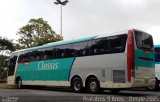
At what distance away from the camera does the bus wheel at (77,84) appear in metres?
20.5

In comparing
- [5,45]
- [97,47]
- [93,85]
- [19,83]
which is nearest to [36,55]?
[19,83]

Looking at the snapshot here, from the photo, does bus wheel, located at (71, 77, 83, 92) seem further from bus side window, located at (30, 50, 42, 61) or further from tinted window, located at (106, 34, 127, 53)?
bus side window, located at (30, 50, 42, 61)

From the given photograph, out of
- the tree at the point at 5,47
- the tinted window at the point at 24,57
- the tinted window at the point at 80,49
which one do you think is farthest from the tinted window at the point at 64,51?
the tree at the point at 5,47

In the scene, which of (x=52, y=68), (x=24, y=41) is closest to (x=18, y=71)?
(x=52, y=68)

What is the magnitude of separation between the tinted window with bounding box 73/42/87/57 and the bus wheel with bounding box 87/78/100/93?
5.41ft

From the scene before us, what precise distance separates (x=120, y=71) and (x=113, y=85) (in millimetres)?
924

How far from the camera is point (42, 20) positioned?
60.7 meters

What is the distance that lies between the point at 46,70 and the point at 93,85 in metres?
5.48

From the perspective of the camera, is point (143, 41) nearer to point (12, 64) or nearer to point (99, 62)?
point (99, 62)

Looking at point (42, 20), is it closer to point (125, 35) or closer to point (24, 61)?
point (24, 61)

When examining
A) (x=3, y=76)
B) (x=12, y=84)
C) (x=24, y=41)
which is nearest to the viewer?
(x=12, y=84)

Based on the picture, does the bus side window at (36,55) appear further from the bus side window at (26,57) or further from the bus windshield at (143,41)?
the bus windshield at (143,41)

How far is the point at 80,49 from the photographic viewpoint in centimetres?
2059

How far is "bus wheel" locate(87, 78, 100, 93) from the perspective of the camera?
1917 centimetres
